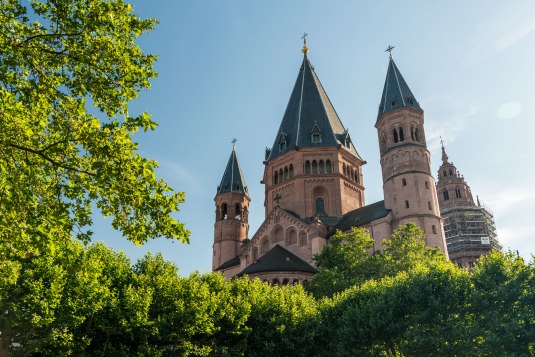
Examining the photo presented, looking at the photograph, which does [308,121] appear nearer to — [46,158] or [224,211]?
[224,211]

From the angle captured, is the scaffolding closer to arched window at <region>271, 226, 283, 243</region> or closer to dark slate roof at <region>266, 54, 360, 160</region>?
dark slate roof at <region>266, 54, 360, 160</region>

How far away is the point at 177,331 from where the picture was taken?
2653 centimetres

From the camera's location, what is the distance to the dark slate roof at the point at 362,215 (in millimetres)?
51219

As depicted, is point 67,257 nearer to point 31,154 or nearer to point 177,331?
point 31,154

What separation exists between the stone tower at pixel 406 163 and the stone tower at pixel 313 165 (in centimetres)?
644

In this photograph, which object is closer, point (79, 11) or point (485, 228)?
point (79, 11)

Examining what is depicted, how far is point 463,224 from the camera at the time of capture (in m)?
90.0

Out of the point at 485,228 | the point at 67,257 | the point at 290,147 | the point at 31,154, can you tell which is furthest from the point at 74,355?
the point at 485,228

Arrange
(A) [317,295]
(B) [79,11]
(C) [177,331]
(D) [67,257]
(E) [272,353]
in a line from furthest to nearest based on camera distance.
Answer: (A) [317,295]
(E) [272,353]
(C) [177,331]
(D) [67,257]
(B) [79,11]

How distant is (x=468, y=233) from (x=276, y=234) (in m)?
50.0

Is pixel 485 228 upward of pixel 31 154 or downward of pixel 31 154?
upward

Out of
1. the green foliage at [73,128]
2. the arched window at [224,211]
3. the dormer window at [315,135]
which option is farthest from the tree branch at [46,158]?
the arched window at [224,211]

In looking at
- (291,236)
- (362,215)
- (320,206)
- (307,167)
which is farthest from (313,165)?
(291,236)

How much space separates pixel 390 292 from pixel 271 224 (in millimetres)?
29863
